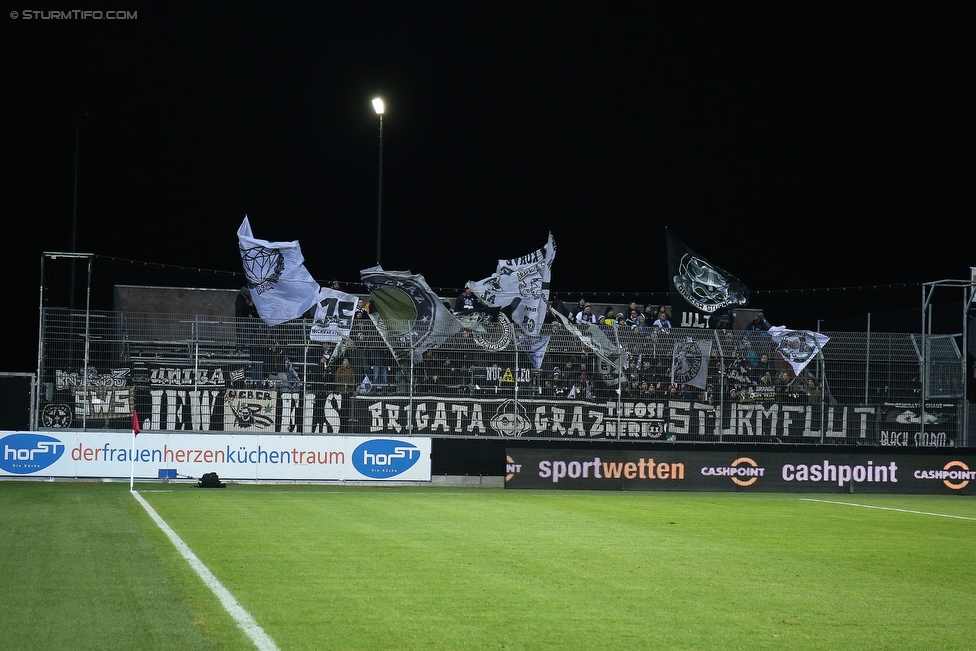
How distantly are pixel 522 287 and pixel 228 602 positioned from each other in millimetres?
19265

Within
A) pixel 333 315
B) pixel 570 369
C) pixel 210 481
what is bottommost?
pixel 210 481

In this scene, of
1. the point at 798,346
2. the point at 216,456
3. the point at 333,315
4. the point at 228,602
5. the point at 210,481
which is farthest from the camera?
the point at 333,315

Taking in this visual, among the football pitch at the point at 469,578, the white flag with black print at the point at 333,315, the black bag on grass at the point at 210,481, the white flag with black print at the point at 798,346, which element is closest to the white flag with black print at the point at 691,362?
the white flag with black print at the point at 798,346

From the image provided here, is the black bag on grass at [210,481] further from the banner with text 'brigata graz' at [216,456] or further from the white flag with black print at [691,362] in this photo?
the white flag with black print at [691,362]

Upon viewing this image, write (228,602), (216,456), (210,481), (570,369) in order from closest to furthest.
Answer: (228,602), (210,481), (216,456), (570,369)

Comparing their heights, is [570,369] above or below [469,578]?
above

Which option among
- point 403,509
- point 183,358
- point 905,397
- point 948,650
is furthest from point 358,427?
point 948,650

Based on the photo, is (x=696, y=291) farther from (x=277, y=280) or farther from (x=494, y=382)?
(x=277, y=280)

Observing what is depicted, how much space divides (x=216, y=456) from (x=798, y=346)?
1298 centimetres

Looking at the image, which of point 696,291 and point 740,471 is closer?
point 740,471

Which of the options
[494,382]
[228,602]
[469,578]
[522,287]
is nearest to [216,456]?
[494,382]

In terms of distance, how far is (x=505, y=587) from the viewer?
8664 mm

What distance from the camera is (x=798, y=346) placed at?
23.3 m

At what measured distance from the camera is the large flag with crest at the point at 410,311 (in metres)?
22.7
